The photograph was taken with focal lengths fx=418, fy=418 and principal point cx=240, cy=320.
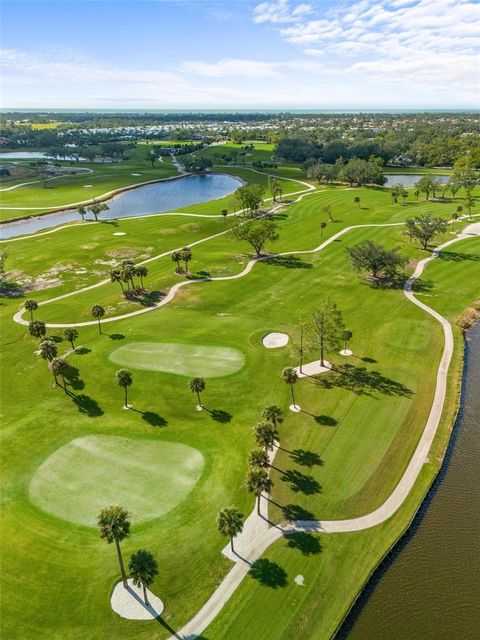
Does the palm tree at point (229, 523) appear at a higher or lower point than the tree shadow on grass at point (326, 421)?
higher

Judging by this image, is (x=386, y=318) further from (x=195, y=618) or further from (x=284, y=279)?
(x=195, y=618)

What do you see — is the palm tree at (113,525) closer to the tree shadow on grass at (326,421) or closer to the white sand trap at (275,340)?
the tree shadow on grass at (326,421)

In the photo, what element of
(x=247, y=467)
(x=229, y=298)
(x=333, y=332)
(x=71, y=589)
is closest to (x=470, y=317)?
(x=333, y=332)

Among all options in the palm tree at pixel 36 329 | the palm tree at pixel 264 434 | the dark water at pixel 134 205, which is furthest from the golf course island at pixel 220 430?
the dark water at pixel 134 205

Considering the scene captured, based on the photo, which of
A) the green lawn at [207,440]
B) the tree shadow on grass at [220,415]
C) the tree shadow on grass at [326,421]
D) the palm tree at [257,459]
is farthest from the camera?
the tree shadow on grass at [220,415]

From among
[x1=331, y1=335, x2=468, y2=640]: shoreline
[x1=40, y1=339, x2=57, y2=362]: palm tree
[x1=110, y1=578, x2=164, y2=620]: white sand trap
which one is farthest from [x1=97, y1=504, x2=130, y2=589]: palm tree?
[x1=40, y1=339, x2=57, y2=362]: palm tree

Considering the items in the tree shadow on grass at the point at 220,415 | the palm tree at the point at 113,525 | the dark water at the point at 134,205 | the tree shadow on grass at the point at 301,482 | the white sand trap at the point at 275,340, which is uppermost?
the dark water at the point at 134,205

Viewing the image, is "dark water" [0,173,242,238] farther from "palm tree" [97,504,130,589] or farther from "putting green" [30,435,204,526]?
"palm tree" [97,504,130,589]
